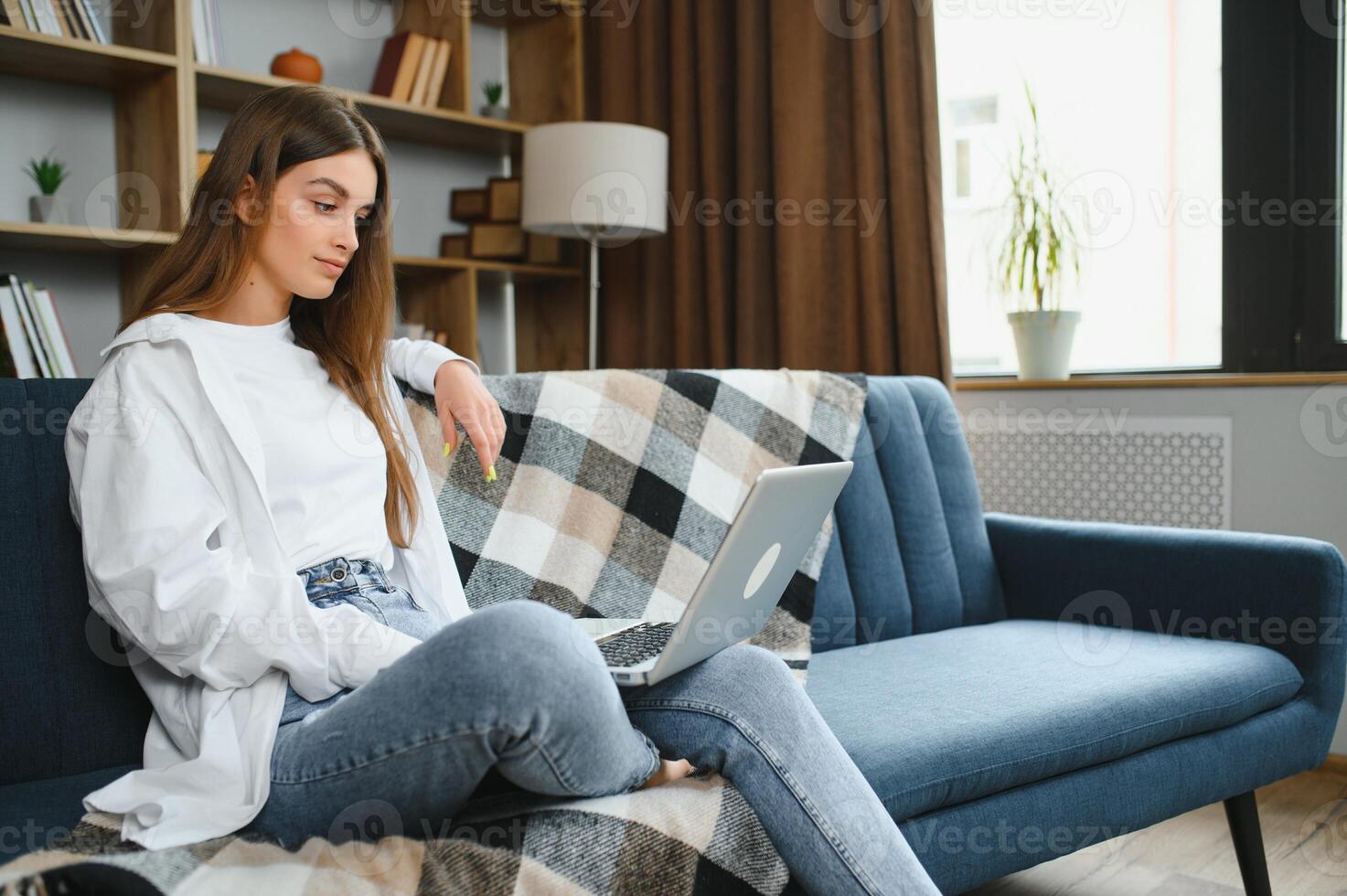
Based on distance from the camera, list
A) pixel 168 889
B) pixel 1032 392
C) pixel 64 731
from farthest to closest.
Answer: pixel 1032 392 < pixel 64 731 < pixel 168 889

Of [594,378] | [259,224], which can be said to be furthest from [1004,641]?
[259,224]

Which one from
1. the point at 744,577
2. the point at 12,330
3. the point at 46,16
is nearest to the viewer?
the point at 744,577

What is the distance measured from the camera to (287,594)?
3.70 feet

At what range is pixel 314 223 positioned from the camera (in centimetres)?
136

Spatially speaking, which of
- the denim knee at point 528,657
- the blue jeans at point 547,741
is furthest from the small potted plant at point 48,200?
the denim knee at point 528,657

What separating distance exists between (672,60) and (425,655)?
2.55 m

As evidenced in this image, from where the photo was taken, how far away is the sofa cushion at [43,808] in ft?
3.56

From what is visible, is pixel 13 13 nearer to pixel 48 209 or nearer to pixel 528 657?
pixel 48 209

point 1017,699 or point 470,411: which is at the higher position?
point 470,411

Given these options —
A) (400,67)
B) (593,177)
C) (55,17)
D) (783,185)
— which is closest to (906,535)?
(783,185)

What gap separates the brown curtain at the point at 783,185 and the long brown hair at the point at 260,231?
1604 millimetres

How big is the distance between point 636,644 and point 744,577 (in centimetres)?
20

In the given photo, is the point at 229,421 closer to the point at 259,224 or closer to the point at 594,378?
the point at 259,224

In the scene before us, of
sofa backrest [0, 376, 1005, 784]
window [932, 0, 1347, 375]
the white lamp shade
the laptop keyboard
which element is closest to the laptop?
the laptop keyboard
